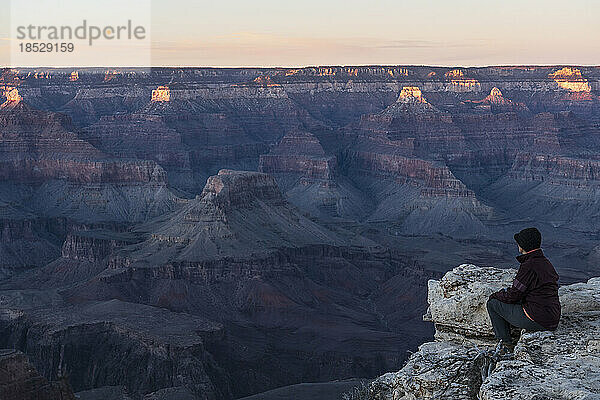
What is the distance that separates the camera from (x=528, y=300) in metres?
18.0

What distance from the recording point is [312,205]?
178 meters

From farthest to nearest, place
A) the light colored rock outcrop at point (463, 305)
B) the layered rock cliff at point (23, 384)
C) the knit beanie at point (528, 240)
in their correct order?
1. the layered rock cliff at point (23, 384)
2. the light colored rock outcrop at point (463, 305)
3. the knit beanie at point (528, 240)

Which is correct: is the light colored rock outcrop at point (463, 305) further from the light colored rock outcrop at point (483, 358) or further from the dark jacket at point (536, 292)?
the dark jacket at point (536, 292)

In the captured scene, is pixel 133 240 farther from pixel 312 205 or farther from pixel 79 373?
pixel 312 205

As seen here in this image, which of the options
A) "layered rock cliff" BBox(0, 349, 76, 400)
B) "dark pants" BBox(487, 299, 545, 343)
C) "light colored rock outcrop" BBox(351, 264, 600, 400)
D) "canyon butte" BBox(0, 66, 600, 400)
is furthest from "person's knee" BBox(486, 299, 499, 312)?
"layered rock cliff" BBox(0, 349, 76, 400)

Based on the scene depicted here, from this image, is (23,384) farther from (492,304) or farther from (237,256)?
(237,256)

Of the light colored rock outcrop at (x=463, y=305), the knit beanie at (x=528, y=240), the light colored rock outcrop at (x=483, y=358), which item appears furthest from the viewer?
the light colored rock outcrop at (x=463, y=305)

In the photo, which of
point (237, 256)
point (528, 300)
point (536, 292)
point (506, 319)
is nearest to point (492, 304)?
point (506, 319)

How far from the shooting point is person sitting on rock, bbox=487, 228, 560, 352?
58.7 ft

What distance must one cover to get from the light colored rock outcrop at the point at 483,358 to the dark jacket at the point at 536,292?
0.41 metres

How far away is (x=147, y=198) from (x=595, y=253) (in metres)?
68.5

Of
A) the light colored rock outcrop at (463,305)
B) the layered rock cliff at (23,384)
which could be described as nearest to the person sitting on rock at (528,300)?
the light colored rock outcrop at (463,305)

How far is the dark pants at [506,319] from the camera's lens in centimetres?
1805

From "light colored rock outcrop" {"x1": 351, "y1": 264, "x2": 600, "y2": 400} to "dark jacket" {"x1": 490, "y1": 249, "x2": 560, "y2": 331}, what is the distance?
41 centimetres
